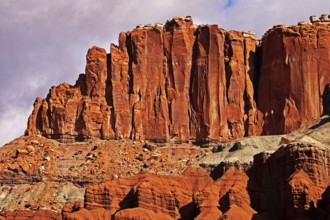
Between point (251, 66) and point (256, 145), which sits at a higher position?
point (251, 66)

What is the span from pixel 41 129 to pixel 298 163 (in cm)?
6004

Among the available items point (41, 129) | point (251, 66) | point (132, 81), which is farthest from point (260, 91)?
point (41, 129)

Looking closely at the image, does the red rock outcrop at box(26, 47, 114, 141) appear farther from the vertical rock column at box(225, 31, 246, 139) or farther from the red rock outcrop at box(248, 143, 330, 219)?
the red rock outcrop at box(248, 143, 330, 219)

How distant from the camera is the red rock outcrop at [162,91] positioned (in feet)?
573

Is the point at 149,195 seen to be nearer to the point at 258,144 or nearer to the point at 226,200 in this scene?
the point at 226,200

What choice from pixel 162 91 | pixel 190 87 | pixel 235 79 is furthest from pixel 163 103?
pixel 235 79

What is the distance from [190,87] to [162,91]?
12.1ft

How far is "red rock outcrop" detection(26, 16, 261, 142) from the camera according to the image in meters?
174

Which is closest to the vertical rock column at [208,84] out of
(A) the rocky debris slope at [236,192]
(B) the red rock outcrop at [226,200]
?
(A) the rocky debris slope at [236,192]

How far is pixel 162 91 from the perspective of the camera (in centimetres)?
17825

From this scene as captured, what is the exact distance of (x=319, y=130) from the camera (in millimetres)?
136750

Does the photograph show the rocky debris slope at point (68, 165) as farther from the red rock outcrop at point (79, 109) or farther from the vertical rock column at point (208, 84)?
the vertical rock column at point (208, 84)

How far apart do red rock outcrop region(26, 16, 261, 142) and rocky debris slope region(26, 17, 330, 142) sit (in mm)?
128

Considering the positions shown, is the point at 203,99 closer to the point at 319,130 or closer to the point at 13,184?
the point at 13,184
